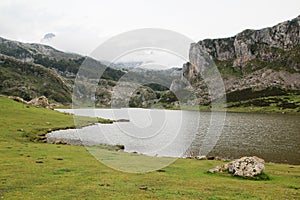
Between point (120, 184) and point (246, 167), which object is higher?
point (246, 167)

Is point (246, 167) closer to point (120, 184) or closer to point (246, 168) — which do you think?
point (246, 168)

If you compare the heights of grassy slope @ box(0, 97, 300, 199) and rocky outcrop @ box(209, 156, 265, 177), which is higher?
rocky outcrop @ box(209, 156, 265, 177)

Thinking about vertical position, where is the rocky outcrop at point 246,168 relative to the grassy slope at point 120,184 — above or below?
above

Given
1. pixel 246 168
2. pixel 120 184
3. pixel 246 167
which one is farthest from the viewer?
pixel 246 167

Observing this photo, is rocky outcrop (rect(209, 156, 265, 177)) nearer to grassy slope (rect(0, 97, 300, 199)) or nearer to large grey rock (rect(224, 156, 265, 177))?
large grey rock (rect(224, 156, 265, 177))

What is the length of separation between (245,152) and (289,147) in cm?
1254

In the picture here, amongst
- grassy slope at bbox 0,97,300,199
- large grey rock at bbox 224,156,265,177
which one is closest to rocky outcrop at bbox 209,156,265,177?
large grey rock at bbox 224,156,265,177

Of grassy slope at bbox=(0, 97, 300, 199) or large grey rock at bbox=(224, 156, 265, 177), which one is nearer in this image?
grassy slope at bbox=(0, 97, 300, 199)

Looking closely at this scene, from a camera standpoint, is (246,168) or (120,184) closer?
(120,184)

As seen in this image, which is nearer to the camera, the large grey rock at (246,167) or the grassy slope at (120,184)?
the grassy slope at (120,184)

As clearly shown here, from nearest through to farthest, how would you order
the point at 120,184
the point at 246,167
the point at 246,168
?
the point at 120,184, the point at 246,168, the point at 246,167

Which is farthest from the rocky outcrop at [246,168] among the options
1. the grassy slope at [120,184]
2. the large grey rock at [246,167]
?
the grassy slope at [120,184]

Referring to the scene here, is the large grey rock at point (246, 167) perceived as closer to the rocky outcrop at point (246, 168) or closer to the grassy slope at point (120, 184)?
the rocky outcrop at point (246, 168)

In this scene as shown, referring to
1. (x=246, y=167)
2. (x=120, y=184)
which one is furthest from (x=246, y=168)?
(x=120, y=184)
